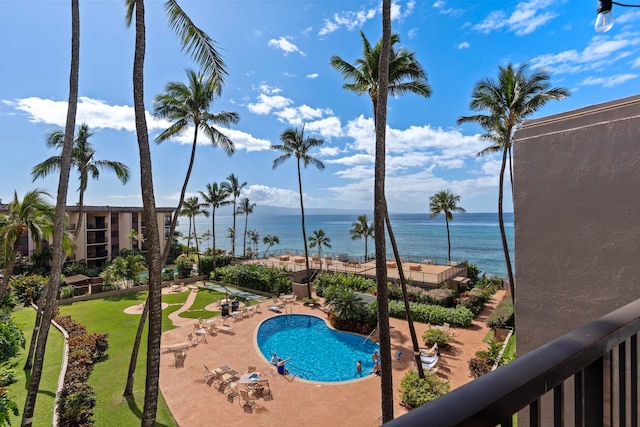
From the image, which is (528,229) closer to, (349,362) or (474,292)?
(349,362)

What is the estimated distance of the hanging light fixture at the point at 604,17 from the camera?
358cm

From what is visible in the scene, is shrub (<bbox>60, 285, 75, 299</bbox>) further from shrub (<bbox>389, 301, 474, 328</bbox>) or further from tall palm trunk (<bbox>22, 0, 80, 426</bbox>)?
shrub (<bbox>389, 301, 474, 328</bbox>)

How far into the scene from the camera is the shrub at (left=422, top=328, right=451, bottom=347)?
15.0 m

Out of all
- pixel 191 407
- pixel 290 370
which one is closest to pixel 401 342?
pixel 290 370

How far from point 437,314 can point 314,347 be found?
779 centimetres

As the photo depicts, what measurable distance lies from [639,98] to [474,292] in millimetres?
19696

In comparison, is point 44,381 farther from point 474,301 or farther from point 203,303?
point 474,301

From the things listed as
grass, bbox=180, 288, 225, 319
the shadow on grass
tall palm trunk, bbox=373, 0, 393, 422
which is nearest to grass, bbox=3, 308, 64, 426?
the shadow on grass

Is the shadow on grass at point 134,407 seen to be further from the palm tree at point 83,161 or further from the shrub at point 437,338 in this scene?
the shrub at point 437,338

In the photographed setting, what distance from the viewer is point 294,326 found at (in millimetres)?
19344

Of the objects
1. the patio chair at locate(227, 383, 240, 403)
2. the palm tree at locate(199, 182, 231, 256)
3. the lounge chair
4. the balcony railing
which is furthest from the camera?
the palm tree at locate(199, 182, 231, 256)

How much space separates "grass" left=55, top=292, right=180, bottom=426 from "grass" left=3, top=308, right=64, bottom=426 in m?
1.26

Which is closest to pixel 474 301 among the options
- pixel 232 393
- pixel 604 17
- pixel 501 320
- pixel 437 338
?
pixel 501 320

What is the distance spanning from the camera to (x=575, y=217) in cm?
422
